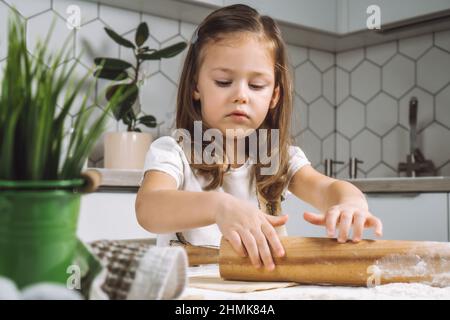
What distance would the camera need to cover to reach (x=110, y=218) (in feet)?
4.75

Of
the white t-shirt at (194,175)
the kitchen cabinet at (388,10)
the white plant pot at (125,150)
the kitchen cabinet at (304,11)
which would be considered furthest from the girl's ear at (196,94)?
the kitchen cabinet at (388,10)

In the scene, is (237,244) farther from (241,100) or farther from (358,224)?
(241,100)

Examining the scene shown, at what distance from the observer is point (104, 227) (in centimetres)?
144

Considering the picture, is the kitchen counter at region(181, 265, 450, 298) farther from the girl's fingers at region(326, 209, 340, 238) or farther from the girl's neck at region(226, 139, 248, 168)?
the girl's neck at region(226, 139, 248, 168)

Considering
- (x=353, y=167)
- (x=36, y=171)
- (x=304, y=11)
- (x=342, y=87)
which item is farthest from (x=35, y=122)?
(x=342, y=87)

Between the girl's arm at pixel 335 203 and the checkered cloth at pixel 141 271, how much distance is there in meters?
0.25

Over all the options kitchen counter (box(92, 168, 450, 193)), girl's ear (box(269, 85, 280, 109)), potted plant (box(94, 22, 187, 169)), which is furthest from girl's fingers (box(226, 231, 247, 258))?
potted plant (box(94, 22, 187, 169))

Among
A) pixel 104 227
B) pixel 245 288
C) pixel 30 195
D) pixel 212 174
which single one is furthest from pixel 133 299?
pixel 104 227

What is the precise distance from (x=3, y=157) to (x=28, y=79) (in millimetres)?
48

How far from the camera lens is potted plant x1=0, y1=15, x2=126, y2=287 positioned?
10.7 inches

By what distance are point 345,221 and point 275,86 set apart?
24.5 inches

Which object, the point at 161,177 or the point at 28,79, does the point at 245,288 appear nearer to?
the point at 28,79

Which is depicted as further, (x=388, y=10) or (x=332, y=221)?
(x=388, y=10)

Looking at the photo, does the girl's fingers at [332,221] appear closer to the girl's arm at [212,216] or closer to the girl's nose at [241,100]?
the girl's arm at [212,216]
